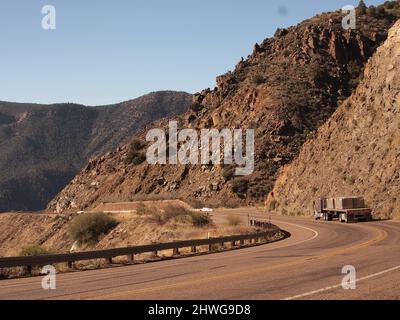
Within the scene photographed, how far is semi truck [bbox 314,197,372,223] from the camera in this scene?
44656 millimetres

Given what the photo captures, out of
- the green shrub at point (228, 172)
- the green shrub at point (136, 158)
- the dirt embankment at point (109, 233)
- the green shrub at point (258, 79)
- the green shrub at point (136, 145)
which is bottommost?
the dirt embankment at point (109, 233)

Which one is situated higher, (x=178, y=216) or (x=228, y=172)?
(x=228, y=172)

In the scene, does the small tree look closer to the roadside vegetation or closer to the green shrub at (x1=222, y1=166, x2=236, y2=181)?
the green shrub at (x1=222, y1=166, x2=236, y2=181)

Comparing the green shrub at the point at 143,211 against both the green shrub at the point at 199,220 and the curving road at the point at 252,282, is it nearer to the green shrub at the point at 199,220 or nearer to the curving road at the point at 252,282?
the green shrub at the point at 199,220

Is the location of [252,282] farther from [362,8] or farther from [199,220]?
[362,8]

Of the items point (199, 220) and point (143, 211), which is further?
point (143, 211)

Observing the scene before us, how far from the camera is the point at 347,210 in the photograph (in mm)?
45031

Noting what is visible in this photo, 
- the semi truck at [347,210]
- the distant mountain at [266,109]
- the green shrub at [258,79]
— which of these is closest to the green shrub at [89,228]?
the distant mountain at [266,109]

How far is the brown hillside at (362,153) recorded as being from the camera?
48656 millimetres

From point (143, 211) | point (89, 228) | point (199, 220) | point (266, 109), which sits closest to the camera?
point (199, 220)

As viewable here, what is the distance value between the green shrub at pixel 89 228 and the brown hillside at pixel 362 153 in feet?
63.4

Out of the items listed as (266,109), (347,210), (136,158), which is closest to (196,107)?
(136,158)

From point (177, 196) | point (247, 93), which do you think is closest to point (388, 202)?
point (177, 196)

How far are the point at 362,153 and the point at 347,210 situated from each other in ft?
33.0
